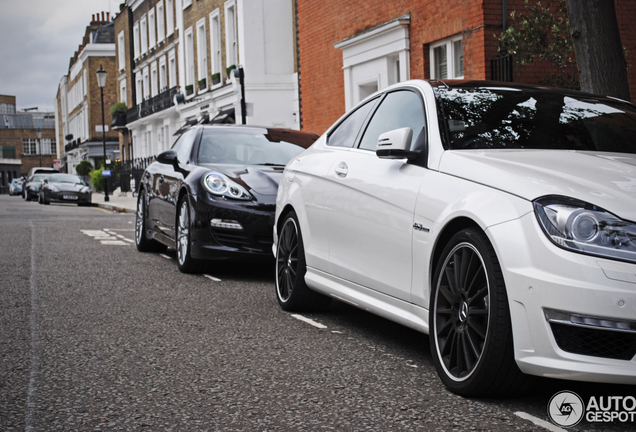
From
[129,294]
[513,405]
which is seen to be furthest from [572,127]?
[129,294]

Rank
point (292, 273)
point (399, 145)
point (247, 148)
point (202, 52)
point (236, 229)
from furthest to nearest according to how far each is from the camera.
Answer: point (202, 52) < point (247, 148) < point (236, 229) < point (292, 273) < point (399, 145)

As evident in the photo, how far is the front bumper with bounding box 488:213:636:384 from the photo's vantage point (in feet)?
10.3

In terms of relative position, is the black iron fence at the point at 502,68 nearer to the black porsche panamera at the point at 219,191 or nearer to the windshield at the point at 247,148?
the black porsche panamera at the point at 219,191

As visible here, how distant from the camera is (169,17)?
40844mm

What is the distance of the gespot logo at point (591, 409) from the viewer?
3.46 meters

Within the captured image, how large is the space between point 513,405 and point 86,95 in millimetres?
76184

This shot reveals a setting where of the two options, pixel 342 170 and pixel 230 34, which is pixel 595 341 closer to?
pixel 342 170

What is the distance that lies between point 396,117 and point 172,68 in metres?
37.4

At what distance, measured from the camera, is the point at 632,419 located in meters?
3.46

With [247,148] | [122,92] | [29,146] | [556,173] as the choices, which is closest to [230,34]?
[247,148]

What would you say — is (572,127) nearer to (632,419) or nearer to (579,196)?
(579,196)

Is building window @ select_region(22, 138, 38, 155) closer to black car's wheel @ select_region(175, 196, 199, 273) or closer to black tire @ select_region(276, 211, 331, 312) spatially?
black car's wheel @ select_region(175, 196, 199, 273)

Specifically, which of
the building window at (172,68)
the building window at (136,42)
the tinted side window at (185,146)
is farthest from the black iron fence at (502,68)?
the building window at (136,42)

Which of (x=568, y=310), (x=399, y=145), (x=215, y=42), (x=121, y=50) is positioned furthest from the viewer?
(x=121, y=50)
